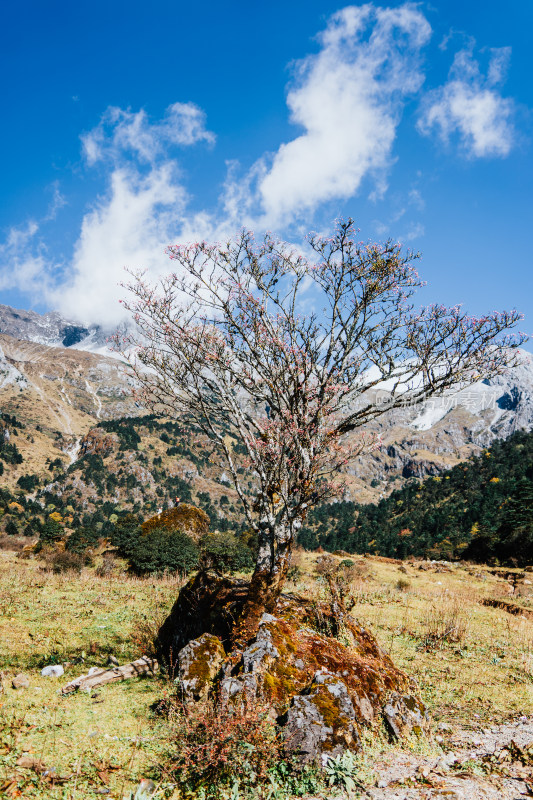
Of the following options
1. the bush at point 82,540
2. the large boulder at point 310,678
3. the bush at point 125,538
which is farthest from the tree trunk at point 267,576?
the bush at point 82,540

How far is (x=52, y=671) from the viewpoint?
789cm

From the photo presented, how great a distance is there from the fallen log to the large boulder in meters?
1.35

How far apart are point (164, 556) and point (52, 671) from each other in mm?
14005

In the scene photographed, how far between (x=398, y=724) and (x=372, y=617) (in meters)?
8.74

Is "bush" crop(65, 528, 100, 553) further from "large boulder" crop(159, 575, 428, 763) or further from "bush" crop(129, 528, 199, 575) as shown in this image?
"large boulder" crop(159, 575, 428, 763)

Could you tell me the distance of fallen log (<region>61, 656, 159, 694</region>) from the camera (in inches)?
282

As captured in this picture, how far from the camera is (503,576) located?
30031mm

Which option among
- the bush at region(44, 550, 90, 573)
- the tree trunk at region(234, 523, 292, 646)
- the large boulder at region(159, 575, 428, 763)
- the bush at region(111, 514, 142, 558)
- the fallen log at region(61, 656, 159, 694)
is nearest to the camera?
the large boulder at region(159, 575, 428, 763)

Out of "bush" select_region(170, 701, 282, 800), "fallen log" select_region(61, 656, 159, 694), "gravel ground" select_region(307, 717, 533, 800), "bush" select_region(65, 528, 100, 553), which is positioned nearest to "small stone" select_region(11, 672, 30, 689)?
"fallen log" select_region(61, 656, 159, 694)

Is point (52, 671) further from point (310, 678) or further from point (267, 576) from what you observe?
point (310, 678)

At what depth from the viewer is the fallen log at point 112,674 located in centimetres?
716

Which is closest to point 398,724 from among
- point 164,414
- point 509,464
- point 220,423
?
point 220,423

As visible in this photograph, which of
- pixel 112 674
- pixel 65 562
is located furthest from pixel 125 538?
pixel 112 674

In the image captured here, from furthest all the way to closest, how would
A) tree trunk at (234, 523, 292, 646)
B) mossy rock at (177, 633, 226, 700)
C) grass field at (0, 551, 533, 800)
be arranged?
tree trunk at (234, 523, 292, 646) < mossy rock at (177, 633, 226, 700) < grass field at (0, 551, 533, 800)
